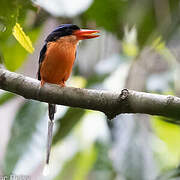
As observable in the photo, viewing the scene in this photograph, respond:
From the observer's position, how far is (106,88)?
10.6ft

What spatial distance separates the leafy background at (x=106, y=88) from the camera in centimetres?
194

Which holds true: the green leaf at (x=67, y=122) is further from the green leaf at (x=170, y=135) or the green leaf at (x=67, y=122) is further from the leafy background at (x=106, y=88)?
the green leaf at (x=170, y=135)

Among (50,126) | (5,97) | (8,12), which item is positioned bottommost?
(50,126)

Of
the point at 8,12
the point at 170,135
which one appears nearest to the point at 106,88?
the point at 170,135

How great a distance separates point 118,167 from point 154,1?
1415mm

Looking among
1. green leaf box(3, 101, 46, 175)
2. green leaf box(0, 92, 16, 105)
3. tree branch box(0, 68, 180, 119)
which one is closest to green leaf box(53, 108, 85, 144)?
green leaf box(3, 101, 46, 175)

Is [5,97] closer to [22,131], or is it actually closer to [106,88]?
[22,131]

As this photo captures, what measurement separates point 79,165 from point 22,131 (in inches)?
35.4

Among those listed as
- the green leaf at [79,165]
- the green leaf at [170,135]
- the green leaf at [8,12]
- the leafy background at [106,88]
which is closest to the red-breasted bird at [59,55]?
the leafy background at [106,88]

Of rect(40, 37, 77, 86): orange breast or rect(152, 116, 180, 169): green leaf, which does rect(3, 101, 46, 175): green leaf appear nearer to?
rect(40, 37, 77, 86): orange breast

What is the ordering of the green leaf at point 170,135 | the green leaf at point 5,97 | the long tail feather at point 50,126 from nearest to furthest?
the long tail feather at point 50,126 < the green leaf at point 5,97 < the green leaf at point 170,135

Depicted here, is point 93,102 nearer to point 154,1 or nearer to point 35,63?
point 154,1

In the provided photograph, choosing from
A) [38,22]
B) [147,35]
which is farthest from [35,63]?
[147,35]

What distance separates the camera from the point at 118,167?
267cm
